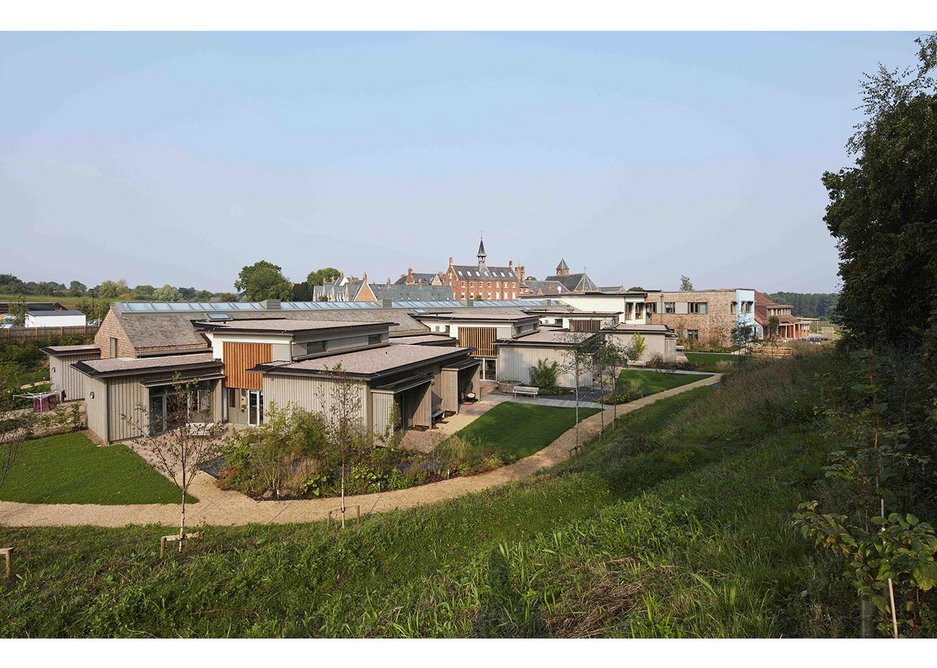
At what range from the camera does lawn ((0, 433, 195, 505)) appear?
1194cm

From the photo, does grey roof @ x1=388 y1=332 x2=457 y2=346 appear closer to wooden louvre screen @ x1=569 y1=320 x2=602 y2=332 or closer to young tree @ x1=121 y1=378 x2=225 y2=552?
young tree @ x1=121 y1=378 x2=225 y2=552

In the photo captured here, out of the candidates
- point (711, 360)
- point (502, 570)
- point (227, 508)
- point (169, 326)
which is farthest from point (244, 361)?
point (711, 360)

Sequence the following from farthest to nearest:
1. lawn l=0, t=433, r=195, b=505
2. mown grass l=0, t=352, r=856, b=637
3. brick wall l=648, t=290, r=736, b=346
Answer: brick wall l=648, t=290, r=736, b=346
lawn l=0, t=433, r=195, b=505
mown grass l=0, t=352, r=856, b=637

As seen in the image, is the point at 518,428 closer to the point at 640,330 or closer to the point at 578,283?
the point at 640,330

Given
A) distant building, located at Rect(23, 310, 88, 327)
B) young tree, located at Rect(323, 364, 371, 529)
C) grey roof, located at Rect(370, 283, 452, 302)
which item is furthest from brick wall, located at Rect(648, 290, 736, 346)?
distant building, located at Rect(23, 310, 88, 327)

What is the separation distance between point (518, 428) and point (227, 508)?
35.1 ft

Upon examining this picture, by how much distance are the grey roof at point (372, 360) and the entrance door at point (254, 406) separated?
7.26 feet

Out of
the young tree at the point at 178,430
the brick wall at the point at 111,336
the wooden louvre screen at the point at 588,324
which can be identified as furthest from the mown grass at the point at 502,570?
the wooden louvre screen at the point at 588,324

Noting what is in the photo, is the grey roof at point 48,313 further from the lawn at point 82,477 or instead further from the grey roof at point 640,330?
the grey roof at point 640,330

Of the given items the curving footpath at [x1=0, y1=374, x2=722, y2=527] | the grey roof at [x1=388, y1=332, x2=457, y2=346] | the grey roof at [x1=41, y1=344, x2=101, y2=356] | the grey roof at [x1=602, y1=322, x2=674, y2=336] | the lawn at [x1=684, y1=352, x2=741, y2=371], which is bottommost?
the curving footpath at [x1=0, y1=374, x2=722, y2=527]

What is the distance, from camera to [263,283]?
274 ft

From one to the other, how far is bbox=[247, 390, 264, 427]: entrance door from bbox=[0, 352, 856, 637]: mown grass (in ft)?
30.6

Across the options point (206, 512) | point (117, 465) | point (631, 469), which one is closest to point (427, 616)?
point (631, 469)

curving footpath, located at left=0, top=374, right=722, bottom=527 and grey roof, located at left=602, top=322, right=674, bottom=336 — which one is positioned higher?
grey roof, located at left=602, top=322, right=674, bottom=336
